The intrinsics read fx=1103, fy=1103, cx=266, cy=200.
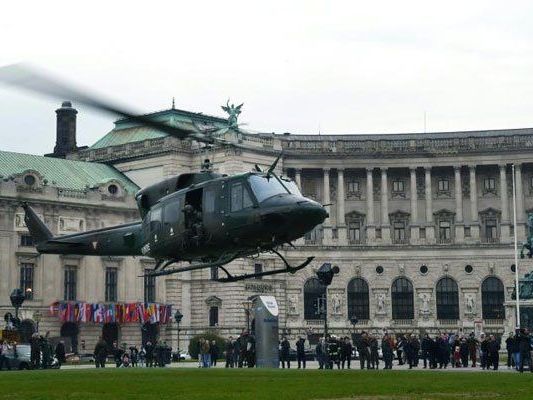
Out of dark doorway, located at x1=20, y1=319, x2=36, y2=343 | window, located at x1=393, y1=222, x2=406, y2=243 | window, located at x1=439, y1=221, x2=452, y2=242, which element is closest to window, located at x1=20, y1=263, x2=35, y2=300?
dark doorway, located at x1=20, y1=319, x2=36, y2=343

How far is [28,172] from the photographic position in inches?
4080

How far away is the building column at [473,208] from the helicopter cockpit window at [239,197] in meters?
81.1

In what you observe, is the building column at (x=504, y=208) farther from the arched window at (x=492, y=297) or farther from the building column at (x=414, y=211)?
the building column at (x=414, y=211)

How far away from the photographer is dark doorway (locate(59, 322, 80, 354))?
103688 mm

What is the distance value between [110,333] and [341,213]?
2865 cm

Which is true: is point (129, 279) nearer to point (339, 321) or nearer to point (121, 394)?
point (339, 321)

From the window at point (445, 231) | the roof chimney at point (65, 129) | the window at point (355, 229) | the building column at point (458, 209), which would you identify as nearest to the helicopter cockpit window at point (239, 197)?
the building column at point (458, 209)

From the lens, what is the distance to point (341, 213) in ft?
393

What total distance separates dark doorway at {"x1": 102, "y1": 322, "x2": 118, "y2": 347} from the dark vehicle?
1761 inches

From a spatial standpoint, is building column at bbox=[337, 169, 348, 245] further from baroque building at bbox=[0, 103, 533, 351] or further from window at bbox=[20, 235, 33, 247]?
window at bbox=[20, 235, 33, 247]

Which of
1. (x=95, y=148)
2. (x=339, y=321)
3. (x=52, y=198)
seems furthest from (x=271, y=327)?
(x=95, y=148)

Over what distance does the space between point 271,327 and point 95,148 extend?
68.7 metres

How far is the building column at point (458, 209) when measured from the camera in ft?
388

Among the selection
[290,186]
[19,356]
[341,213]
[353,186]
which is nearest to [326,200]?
[341,213]
